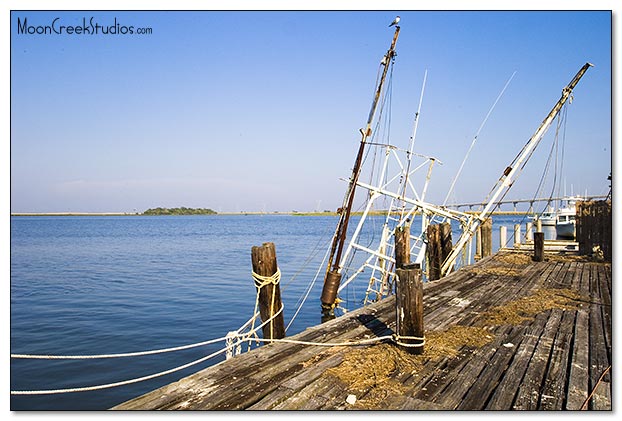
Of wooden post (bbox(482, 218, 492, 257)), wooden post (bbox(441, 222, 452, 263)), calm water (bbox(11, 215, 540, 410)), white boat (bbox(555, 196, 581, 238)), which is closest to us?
calm water (bbox(11, 215, 540, 410))

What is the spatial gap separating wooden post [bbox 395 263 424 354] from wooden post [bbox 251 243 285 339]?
2354mm

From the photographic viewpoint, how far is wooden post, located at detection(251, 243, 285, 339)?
7598 mm

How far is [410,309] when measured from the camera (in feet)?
20.6

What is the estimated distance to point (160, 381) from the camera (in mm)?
10328

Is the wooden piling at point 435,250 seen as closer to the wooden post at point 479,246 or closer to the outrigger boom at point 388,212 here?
the outrigger boom at point 388,212

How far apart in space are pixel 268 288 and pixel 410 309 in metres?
2.68

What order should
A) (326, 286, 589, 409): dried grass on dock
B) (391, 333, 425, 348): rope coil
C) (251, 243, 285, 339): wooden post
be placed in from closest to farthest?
(326, 286, 589, 409): dried grass on dock
(391, 333, 425, 348): rope coil
(251, 243, 285, 339): wooden post

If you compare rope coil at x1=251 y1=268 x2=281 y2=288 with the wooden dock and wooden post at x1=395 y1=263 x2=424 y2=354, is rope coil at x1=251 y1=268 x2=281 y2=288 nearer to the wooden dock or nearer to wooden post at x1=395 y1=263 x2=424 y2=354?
the wooden dock

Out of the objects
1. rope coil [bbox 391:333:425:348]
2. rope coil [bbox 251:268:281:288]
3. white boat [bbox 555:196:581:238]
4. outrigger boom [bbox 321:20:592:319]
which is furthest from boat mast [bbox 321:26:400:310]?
white boat [bbox 555:196:581:238]

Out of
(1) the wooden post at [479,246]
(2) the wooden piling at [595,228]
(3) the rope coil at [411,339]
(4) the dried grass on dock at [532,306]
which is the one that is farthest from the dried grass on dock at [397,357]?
(1) the wooden post at [479,246]

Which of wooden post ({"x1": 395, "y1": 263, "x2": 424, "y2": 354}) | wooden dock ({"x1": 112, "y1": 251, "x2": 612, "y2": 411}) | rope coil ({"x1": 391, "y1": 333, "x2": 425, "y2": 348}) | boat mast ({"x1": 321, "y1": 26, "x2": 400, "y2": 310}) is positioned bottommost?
wooden dock ({"x1": 112, "y1": 251, "x2": 612, "y2": 411})

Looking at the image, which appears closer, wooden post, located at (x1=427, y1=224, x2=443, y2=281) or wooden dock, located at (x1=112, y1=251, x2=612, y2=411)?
wooden dock, located at (x1=112, y1=251, x2=612, y2=411)

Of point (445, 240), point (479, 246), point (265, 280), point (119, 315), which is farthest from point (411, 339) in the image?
point (479, 246)

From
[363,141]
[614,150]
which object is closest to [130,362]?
[363,141]
